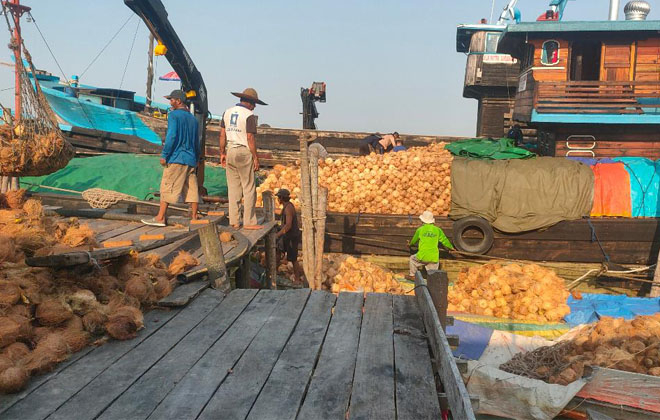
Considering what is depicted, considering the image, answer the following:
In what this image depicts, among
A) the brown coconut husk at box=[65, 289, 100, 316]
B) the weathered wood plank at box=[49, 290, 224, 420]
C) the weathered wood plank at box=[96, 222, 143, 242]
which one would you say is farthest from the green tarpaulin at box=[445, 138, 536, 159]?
the brown coconut husk at box=[65, 289, 100, 316]

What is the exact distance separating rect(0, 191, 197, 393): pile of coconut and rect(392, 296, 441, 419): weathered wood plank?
6.23 feet

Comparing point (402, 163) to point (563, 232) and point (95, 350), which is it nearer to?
point (563, 232)

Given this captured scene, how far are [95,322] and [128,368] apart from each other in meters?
0.67

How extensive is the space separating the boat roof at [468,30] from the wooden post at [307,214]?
46.7 feet

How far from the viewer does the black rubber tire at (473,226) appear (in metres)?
12.1

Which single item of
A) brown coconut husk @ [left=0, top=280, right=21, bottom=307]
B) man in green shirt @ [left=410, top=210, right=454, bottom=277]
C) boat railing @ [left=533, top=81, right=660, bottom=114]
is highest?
boat railing @ [left=533, top=81, right=660, bottom=114]

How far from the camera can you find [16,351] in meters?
3.10

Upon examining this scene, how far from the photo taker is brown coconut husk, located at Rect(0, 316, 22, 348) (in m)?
3.11

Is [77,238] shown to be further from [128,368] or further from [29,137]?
[128,368]

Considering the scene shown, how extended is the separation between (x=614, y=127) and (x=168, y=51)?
36.7 feet

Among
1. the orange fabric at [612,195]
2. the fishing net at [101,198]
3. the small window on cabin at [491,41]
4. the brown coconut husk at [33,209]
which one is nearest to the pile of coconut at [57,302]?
the brown coconut husk at [33,209]

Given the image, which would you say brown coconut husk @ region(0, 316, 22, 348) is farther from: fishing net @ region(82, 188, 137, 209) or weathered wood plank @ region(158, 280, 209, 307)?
fishing net @ region(82, 188, 137, 209)

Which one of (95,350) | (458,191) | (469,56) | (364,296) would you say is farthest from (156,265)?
(469,56)

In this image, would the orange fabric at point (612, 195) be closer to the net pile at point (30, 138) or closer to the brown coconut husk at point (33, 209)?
the net pile at point (30, 138)
